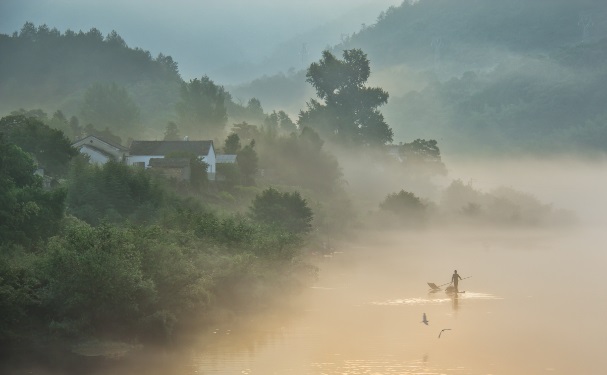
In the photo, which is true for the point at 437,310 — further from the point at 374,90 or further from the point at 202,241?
the point at 374,90

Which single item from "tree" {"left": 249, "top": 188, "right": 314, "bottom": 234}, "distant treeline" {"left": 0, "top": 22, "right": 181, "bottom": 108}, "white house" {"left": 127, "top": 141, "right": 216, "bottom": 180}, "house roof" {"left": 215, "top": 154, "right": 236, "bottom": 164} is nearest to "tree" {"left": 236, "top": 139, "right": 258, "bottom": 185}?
"house roof" {"left": 215, "top": 154, "right": 236, "bottom": 164}

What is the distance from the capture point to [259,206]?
7481 cm

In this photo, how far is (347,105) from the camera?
143625 mm

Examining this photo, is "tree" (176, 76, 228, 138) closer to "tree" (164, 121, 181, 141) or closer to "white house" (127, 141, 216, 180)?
"tree" (164, 121, 181, 141)

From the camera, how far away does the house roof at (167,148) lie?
84812 mm

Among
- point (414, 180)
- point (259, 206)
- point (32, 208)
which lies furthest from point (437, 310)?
point (414, 180)

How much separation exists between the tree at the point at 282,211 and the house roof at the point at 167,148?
10607mm

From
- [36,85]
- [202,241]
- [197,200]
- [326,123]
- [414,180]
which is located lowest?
[202,241]

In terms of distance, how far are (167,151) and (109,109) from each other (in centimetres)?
5179

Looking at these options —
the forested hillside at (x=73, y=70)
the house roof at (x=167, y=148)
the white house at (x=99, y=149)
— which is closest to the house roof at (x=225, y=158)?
the house roof at (x=167, y=148)

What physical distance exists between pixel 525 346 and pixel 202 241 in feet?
56.2

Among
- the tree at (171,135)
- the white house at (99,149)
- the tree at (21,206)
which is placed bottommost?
the tree at (21,206)

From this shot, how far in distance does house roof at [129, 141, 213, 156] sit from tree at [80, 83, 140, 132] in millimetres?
43437

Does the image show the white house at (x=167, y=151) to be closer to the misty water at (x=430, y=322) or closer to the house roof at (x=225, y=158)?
the house roof at (x=225, y=158)
